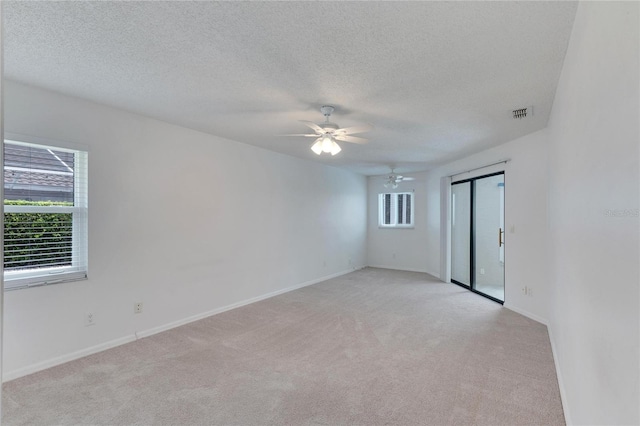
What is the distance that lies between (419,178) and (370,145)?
127 inches

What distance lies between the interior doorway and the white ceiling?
6.41ft

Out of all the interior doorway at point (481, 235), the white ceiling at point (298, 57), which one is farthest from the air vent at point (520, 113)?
the interior doorway at point (481, 235)

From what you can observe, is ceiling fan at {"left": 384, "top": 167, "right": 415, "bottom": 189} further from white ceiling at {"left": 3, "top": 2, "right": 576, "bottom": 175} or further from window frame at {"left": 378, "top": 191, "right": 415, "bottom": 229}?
white ceiling at {"left": 3, "top": 2, "right": 576, "bottom": 175}

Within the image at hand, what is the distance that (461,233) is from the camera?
597cm

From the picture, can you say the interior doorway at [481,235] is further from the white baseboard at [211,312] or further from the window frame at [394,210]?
the white baseboard at [211,312]

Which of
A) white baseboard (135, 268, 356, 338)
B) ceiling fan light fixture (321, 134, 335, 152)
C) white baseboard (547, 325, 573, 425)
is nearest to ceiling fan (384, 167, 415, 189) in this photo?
white baseboard (135, 268, 356, 338)

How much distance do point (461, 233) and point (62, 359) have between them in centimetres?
588

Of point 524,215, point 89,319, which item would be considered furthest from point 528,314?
point 89,319

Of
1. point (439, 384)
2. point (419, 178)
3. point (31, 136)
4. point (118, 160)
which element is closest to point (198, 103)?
point (118, 160)

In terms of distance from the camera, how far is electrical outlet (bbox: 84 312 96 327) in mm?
3033

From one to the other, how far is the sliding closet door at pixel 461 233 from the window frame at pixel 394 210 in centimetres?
143

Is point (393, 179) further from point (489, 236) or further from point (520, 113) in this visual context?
point (520, 113)

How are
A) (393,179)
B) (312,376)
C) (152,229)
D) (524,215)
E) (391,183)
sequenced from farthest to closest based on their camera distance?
1. (391,183)
2. (393,179)
3. (524,215)
4. (152,229)
5. (312,376)

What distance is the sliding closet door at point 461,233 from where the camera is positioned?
571 cm
